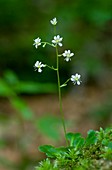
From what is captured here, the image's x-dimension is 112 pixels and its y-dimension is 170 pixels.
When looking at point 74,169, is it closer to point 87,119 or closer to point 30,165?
point 30,165

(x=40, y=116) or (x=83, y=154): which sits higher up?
(x=40, y=116)

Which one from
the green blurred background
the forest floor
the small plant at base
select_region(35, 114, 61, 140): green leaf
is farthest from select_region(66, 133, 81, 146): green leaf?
the green blurred background

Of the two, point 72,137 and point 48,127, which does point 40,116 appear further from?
point 72,137

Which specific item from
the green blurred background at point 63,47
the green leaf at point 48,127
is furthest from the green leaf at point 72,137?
the green blurred background at point 63,47

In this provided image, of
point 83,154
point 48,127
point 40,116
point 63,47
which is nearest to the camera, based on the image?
point 83,154

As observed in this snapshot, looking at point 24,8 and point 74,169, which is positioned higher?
point 24,8

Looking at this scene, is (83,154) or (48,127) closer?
(83,154)

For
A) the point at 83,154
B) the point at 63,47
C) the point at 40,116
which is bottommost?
the point at 83,154

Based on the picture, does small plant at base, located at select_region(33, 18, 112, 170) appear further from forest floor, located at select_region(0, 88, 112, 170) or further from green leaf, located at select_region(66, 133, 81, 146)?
forest floor, located at select_region(0, 88, 112, 170)

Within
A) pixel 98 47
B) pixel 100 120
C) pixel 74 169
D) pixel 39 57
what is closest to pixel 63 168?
pixel 74 169

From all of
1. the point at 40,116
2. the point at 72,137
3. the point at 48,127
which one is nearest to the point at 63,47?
the point at 40,116

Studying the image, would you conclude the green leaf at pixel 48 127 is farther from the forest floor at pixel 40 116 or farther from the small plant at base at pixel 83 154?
the small plant at base at pixel 83 154
